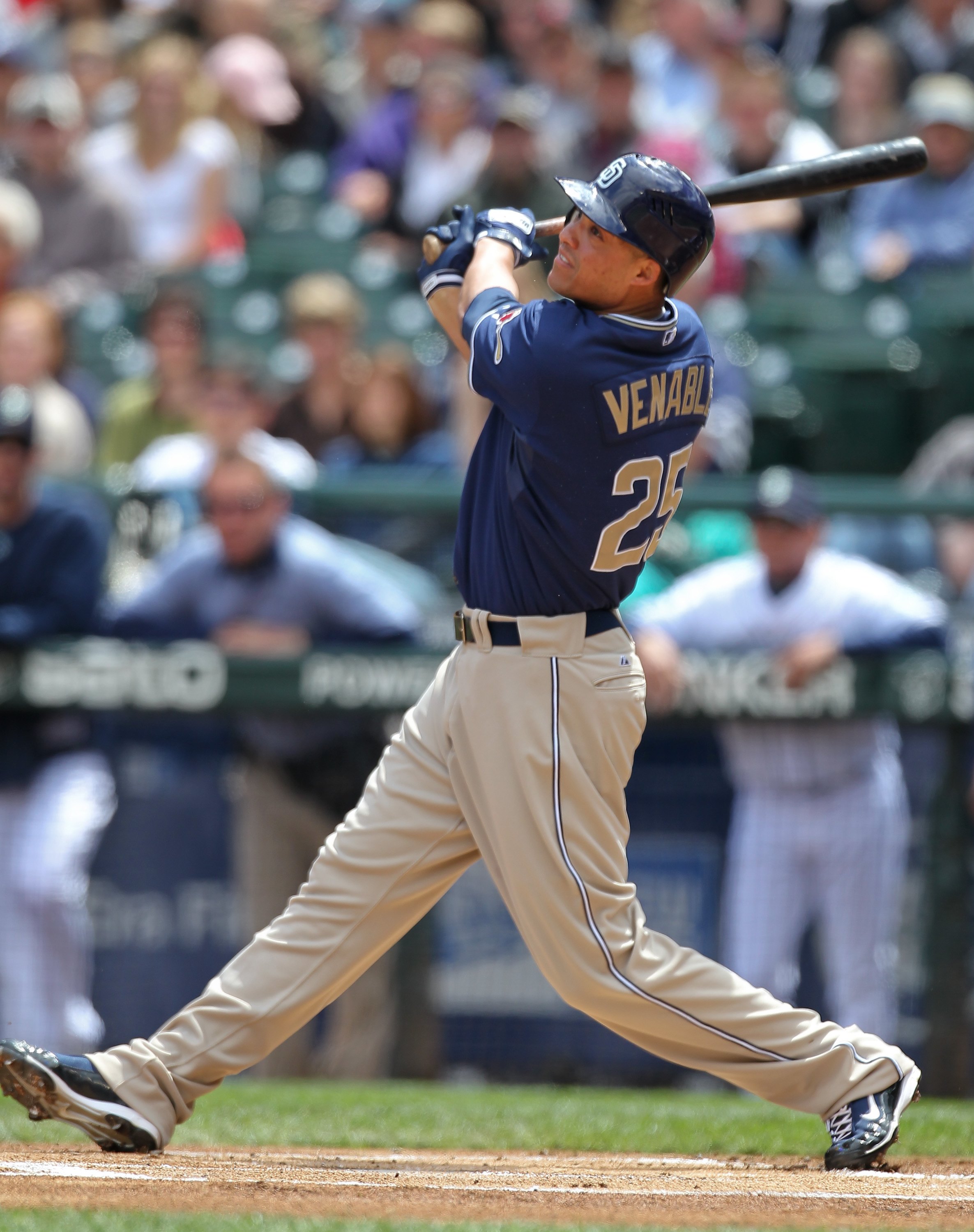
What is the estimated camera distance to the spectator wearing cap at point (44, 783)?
18.6 feet

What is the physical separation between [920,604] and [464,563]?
260cm

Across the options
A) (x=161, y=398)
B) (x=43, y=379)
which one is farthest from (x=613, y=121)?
(x=43, y=379)

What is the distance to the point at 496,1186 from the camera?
130 inches

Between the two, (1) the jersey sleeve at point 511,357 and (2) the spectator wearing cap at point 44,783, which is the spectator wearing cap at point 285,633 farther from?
(1) the jersey sleeve at point 511,357

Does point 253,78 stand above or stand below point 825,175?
above

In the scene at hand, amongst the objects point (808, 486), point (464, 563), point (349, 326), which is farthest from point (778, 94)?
point (464, 563)

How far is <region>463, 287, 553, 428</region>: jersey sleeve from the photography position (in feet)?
10.6

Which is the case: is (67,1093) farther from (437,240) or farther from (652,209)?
(652,209)

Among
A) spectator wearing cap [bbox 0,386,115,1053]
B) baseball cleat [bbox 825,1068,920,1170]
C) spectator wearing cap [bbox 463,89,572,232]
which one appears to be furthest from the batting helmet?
spectator wearing cap [bbox 463,89,572,232]

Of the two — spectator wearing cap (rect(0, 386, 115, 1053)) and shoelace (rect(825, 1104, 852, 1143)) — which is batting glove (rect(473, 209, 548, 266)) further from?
spectator wearing cap (rect(0, 386, 115, 1053))

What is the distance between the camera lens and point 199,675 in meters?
5.75

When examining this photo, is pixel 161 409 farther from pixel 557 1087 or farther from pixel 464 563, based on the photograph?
pixel 464 563

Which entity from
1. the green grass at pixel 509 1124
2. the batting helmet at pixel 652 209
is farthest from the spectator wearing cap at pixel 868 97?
the batting helmet at pixel 652 209

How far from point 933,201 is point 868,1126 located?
5.69 meters
